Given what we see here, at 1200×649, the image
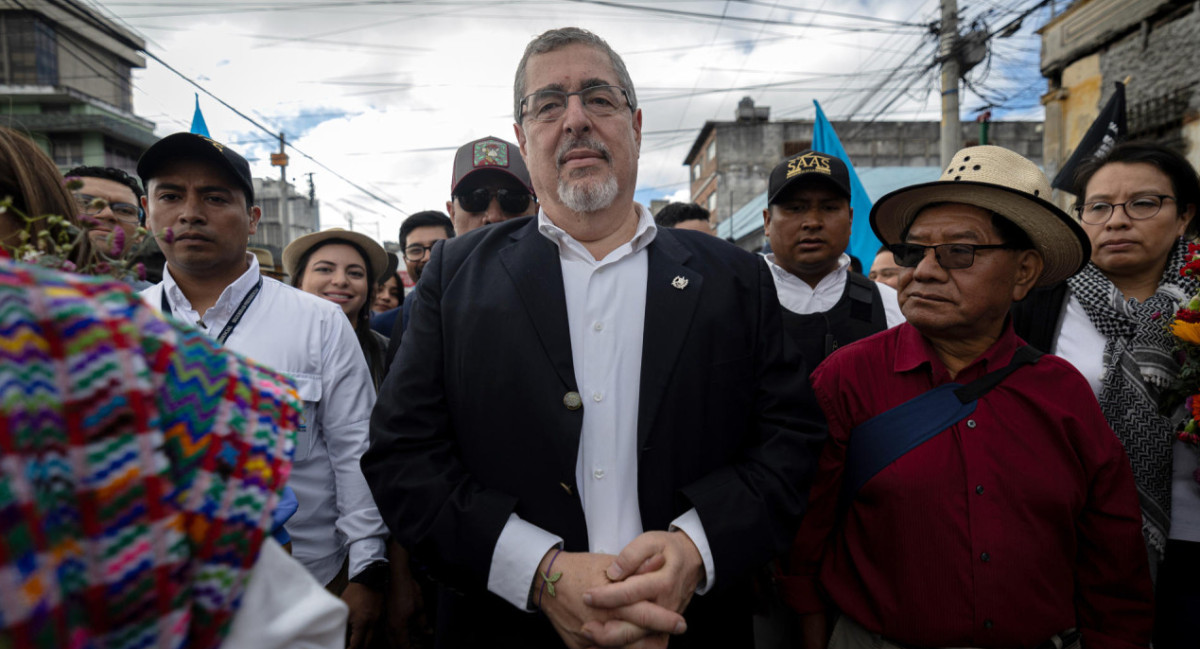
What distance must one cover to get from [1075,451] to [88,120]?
30.4m

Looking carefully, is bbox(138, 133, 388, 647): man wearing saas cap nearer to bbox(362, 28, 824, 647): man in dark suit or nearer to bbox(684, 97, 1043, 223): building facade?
bbox(362, 28, 824, 647): man in dark suit

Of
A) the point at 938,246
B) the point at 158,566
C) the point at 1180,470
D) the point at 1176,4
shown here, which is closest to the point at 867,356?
the point at 938,246

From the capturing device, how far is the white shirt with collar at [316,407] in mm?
2150

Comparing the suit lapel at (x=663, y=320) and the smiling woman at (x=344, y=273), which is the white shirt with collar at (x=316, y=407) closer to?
the smiling woman at (x=344, y=273)

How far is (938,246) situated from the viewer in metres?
2.03

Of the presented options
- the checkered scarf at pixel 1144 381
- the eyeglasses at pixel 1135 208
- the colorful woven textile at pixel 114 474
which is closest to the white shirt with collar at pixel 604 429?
the colorful woven textile at pixel 114 474

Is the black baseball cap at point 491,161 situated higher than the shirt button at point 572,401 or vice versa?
the black baseball cap at point 491,161

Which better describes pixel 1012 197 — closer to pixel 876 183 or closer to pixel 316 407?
pixel 316 407

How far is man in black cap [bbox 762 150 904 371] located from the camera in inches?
120

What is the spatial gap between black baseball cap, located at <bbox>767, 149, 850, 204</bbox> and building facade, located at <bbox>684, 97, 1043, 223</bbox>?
3060cm

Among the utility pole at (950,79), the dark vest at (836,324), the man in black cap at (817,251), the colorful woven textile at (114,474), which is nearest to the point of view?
the colorful woven textile at (114,474)

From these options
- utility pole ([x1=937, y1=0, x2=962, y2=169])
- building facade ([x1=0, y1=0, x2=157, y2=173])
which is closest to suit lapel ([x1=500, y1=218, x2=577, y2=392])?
utility pole ([x1=937, y1=0, x2=962, y2=169])

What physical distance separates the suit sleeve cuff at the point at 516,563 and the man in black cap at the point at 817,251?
6.32ft

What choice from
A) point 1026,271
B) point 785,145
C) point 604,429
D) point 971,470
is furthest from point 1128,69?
point 785,145
